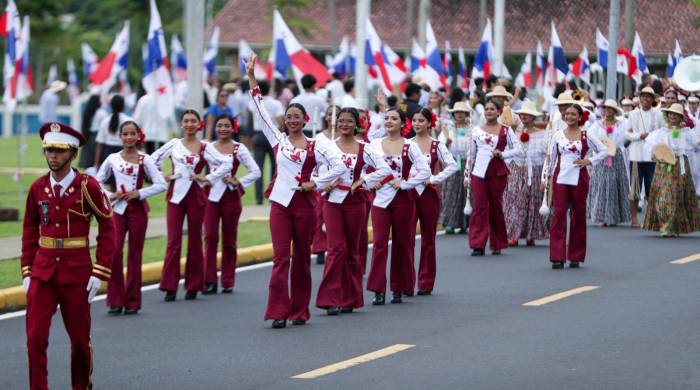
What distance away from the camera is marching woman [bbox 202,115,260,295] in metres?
14.6

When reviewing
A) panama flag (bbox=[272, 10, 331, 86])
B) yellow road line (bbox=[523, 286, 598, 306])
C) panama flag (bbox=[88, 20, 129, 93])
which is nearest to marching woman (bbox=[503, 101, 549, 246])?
yellow road line (bbox=[523, 286, 598, 306])

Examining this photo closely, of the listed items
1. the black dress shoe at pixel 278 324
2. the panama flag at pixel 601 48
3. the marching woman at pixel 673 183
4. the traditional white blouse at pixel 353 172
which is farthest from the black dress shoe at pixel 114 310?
the panama flag at pixel 601 48

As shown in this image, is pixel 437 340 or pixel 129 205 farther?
pixel 129 205

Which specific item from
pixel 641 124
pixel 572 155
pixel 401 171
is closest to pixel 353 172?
pixel 401 171

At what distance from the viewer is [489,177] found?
1775 cm

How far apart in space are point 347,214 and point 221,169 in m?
1.91

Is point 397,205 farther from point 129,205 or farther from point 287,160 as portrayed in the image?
point 129,205

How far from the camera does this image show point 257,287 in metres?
15.3

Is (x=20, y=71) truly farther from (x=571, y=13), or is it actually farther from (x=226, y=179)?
(x=571, y=13)

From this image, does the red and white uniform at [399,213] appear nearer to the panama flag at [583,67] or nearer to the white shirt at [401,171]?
the white shirt at [401,171]

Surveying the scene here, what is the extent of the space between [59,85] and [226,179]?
14582 millimetres

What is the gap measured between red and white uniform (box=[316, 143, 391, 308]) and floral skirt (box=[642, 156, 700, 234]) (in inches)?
303

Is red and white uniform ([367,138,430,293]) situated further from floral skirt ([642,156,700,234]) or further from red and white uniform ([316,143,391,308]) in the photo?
floral skirt ([642,156,700,234])

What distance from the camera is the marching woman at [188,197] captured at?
1434 centimetres
